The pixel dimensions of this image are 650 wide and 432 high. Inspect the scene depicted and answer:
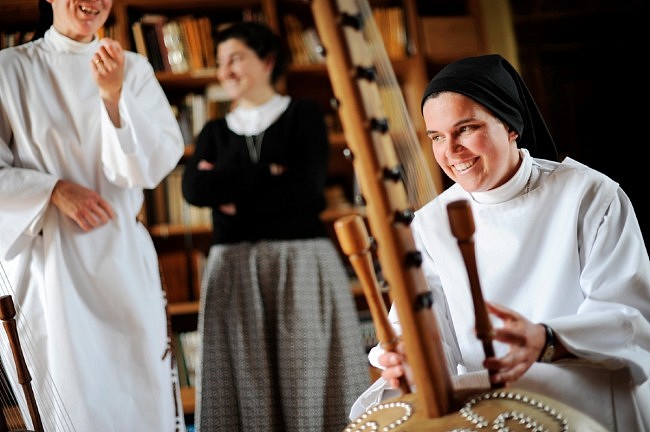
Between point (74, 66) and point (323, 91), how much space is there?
7.65ft

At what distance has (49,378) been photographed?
162 cm

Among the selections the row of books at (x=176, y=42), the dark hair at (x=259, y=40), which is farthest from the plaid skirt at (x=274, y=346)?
the row of books at (x=176, y=42)

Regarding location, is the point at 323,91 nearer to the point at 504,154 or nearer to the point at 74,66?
the point at 74,66

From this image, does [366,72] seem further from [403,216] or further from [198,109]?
[198,109]

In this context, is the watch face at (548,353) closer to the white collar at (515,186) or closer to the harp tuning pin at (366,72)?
the white collar at (515,186)

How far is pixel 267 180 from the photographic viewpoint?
2387mm

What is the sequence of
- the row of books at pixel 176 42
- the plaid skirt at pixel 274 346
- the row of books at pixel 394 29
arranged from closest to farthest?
the plaid skirt at pixel 274 346, the row of books at pixel 176 42, the row of books at pixel 394 29

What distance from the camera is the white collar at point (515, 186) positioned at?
1.38m

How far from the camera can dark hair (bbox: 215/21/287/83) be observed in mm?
2578

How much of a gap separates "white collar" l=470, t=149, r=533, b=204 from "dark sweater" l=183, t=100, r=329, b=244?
1.07 meters

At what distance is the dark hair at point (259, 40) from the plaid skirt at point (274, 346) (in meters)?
0.62

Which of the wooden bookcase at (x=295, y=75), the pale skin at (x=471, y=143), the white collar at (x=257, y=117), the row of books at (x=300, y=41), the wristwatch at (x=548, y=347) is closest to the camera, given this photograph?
the wristwatch at (x=548, y=347)

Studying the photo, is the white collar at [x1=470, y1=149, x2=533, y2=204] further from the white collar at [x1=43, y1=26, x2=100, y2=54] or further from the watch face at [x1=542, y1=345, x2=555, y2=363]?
the white collar at [x1=43, y1=26, x2=100, y2=54]

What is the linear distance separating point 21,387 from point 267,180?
104 centimetres
